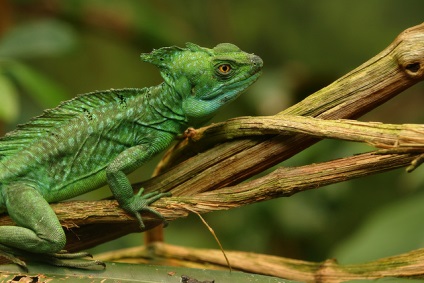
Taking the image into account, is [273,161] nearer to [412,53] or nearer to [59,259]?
[412,53]

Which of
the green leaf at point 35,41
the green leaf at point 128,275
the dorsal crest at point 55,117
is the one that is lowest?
the green leaf at point 128,275

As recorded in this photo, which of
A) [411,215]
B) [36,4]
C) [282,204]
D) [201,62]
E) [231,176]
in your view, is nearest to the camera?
[231,176]

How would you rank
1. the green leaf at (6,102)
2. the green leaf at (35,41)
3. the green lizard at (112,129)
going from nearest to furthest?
the green lizard at (112,129) < the green leaf at (6,102) < the green leaf at (35,41)

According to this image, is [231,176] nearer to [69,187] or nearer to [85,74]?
[69,187]

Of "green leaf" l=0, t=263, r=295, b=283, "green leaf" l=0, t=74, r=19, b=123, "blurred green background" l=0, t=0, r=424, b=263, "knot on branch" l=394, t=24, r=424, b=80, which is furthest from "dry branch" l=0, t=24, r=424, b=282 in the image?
"blurred green background" l=0, t=0, r=424, b=263

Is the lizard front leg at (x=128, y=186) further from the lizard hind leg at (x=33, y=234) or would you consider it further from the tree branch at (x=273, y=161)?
the lizard hind leg at (x=33, y=234)

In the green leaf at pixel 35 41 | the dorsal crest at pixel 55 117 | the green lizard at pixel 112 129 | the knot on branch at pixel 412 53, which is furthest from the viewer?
the green leaf at pixel 35 41

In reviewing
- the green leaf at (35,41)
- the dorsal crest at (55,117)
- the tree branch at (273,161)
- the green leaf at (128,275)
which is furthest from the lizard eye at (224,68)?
the green leaf at (35,41)

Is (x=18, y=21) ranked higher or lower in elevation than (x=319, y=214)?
higher

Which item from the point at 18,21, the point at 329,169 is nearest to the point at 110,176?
the point at 329,169
